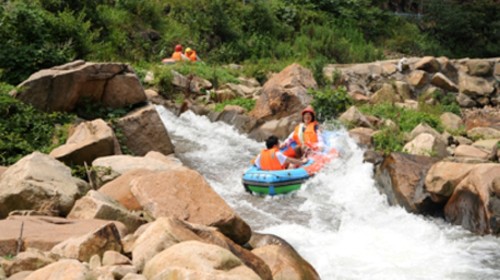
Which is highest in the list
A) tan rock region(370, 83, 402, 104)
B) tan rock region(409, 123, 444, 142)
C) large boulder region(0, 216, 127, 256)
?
large boulder region(0, 216, 127, 256)

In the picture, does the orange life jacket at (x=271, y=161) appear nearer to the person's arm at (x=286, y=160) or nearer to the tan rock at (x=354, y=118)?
the person's arm at (x=286, y=160)

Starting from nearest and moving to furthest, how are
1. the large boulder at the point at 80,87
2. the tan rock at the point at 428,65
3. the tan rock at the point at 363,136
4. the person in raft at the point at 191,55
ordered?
the large boulder at the point at 80,87 → the tan rock at the point at 363,136 → the tan rock at the point at 428,65 → the person in raft at the point at 191,55

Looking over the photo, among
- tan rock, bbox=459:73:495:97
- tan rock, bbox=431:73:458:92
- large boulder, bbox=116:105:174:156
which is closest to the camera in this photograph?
large boulder, bbox=116:105:174:156

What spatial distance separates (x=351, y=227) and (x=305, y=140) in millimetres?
3324

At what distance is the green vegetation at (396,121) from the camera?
1123cm

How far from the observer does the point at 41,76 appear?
9.62m

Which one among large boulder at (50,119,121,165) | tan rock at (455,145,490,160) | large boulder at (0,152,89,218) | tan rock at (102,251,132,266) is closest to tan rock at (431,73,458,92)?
tan rock at (455,145,490,160)

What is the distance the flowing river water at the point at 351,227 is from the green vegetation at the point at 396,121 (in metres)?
0.70

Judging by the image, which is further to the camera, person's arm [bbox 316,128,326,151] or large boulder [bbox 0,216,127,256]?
person's arm [bbox 316,128,326,151]

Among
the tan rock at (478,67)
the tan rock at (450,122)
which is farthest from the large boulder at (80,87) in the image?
the tan rock at (478,67)

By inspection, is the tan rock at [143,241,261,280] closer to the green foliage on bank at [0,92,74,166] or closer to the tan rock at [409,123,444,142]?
the green foliage on bank at [0,92,74,166]

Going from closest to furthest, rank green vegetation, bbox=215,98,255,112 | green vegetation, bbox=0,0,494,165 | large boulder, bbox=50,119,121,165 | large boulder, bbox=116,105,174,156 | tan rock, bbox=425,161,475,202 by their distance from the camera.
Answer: large boulder, bbox=50,119,121,165
tan rock, bbox=425,161,475,202
large boulder, bbox=116,105,174,156
green vegetation, bbox=0,0,494,165
green vegetation, bbox=215,98,255,112

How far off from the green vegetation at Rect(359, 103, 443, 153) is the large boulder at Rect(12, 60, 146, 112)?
492 cm

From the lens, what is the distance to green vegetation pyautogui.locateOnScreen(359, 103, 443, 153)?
11.2 metres
